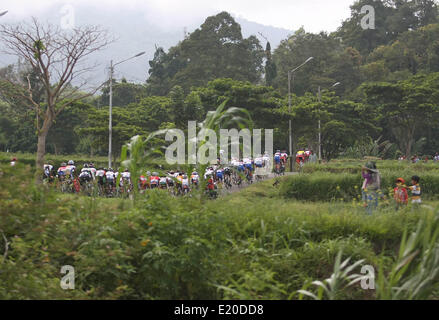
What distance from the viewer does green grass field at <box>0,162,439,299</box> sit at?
5289 mm

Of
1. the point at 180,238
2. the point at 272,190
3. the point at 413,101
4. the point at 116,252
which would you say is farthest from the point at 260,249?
the point at 413,101

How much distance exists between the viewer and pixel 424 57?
59906 millimetres

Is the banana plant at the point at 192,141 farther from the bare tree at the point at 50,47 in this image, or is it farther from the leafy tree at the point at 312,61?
the leafy tree at the point at 312,61

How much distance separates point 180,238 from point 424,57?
60467 mm

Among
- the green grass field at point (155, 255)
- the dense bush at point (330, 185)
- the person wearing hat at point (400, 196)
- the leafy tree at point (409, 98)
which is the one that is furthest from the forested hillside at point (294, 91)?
the green grass field at point (155, 255)

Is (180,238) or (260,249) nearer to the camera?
(180,238)

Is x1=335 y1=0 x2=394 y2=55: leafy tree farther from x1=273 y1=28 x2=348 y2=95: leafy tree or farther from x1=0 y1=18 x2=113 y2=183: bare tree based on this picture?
x1=0 y1=18 x2=113 y2=183: bare tree

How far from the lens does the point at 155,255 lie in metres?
5.48

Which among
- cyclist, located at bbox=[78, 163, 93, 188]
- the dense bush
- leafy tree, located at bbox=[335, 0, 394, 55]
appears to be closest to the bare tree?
cyclist, located at bbox=[78, 163, 93, 188]

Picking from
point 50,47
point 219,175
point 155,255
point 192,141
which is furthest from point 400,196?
point 50,47

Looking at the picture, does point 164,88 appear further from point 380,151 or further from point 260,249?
point 260,249

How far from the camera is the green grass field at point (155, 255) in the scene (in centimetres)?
529
